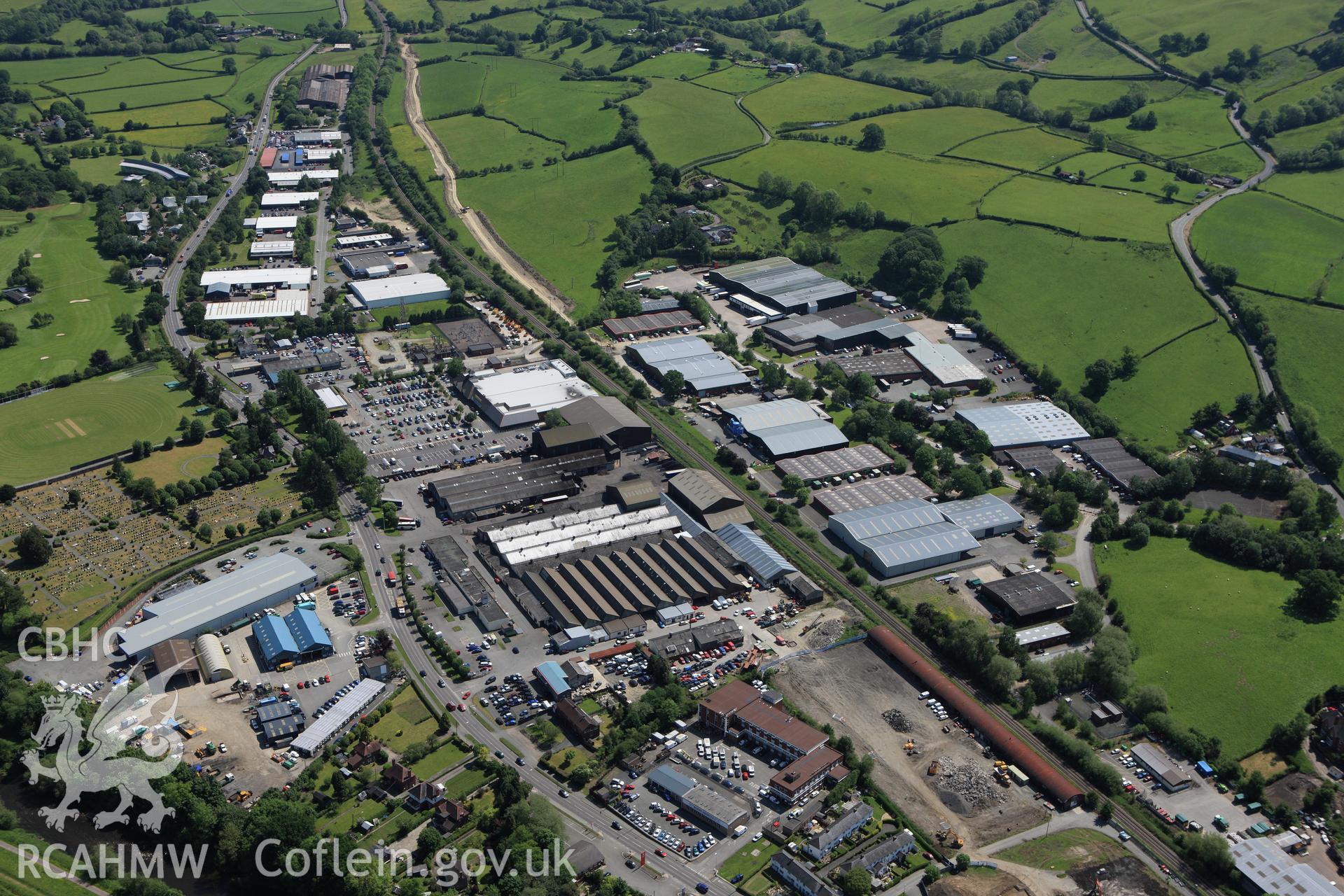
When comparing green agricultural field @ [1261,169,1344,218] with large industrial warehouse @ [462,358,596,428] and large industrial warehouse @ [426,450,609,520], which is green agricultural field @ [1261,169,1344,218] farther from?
large industrial warehouse @ [426,450,609,520]

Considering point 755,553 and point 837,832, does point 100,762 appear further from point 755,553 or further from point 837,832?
point 755,553

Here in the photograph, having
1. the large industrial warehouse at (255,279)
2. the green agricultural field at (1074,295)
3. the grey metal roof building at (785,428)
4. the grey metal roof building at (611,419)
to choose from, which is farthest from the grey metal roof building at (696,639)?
the large industrial warehouse at (255,279)

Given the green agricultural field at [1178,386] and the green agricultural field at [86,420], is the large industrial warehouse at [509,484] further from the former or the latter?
the green agricultural field at [1178,386]

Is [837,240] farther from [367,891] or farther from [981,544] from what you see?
[367,891]

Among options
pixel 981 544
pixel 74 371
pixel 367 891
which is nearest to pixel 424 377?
pixel 74 371

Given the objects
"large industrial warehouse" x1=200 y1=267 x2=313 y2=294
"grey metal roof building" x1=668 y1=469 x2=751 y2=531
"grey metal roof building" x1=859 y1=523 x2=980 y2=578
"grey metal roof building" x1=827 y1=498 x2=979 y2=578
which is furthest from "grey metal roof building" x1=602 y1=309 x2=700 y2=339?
"grey metal roof building" x1=859 y1=523 x2=980 y2=578

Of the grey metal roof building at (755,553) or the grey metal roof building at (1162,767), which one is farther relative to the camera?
the grey metal roof building at (755,553)
